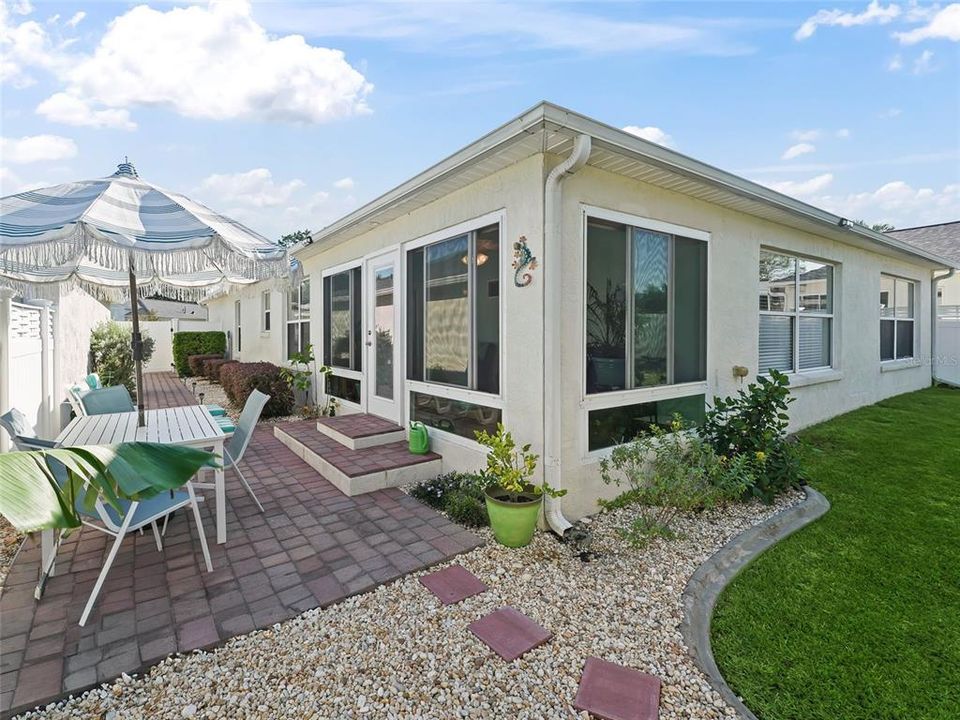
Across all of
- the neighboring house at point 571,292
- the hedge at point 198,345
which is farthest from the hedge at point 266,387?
the hedge at point 198,345

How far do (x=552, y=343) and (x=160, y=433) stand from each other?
12.2ft

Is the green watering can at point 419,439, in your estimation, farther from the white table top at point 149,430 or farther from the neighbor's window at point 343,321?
the neighbor's window at point 343,321

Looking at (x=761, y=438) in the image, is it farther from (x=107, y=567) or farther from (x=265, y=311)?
(x=265, y=311)

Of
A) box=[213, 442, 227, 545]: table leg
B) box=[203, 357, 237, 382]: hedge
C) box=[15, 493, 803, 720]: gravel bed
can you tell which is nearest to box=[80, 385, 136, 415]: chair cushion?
box=[213, 442, 227, 545]: table leg

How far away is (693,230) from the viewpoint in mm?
5727

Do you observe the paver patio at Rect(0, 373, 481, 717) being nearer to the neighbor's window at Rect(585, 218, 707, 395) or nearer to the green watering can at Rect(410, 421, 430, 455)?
the green watering can at Rect(410, 421, 430, 455)

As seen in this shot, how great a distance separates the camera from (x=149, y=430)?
4.30 metres

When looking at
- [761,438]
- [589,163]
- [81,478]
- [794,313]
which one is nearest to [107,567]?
[81,478]

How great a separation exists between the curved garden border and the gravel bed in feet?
0.26

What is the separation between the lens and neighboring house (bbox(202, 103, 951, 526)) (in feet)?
14.1

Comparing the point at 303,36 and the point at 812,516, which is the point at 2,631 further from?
the point at 303,36

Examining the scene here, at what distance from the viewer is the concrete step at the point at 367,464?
530 centimetres

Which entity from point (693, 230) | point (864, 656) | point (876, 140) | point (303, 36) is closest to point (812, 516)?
point (864, 656)

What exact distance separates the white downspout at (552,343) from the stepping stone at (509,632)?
129cm
